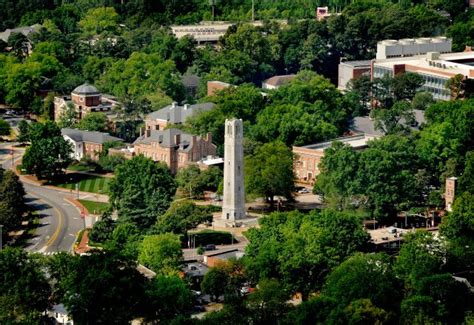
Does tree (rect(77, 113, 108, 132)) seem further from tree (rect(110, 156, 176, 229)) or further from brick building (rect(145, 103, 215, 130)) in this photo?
tree (rect(110, 156, 176, 229))

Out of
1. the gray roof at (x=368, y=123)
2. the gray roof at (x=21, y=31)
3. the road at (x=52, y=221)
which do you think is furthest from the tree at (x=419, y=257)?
the gray roof at (x=21, y=31)

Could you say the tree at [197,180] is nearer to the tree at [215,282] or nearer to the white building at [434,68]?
the tree at [215,282]

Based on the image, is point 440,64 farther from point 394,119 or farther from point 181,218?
point 181,218

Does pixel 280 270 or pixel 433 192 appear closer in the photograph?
pixel 280 270

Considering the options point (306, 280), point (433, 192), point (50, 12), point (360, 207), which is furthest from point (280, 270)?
point (50, 12)

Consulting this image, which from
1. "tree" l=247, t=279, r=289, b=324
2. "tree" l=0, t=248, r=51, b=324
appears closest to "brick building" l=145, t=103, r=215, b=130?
"tree" l=0, t=248, r=51, b=324

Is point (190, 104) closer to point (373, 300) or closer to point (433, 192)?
point (433, 192)
